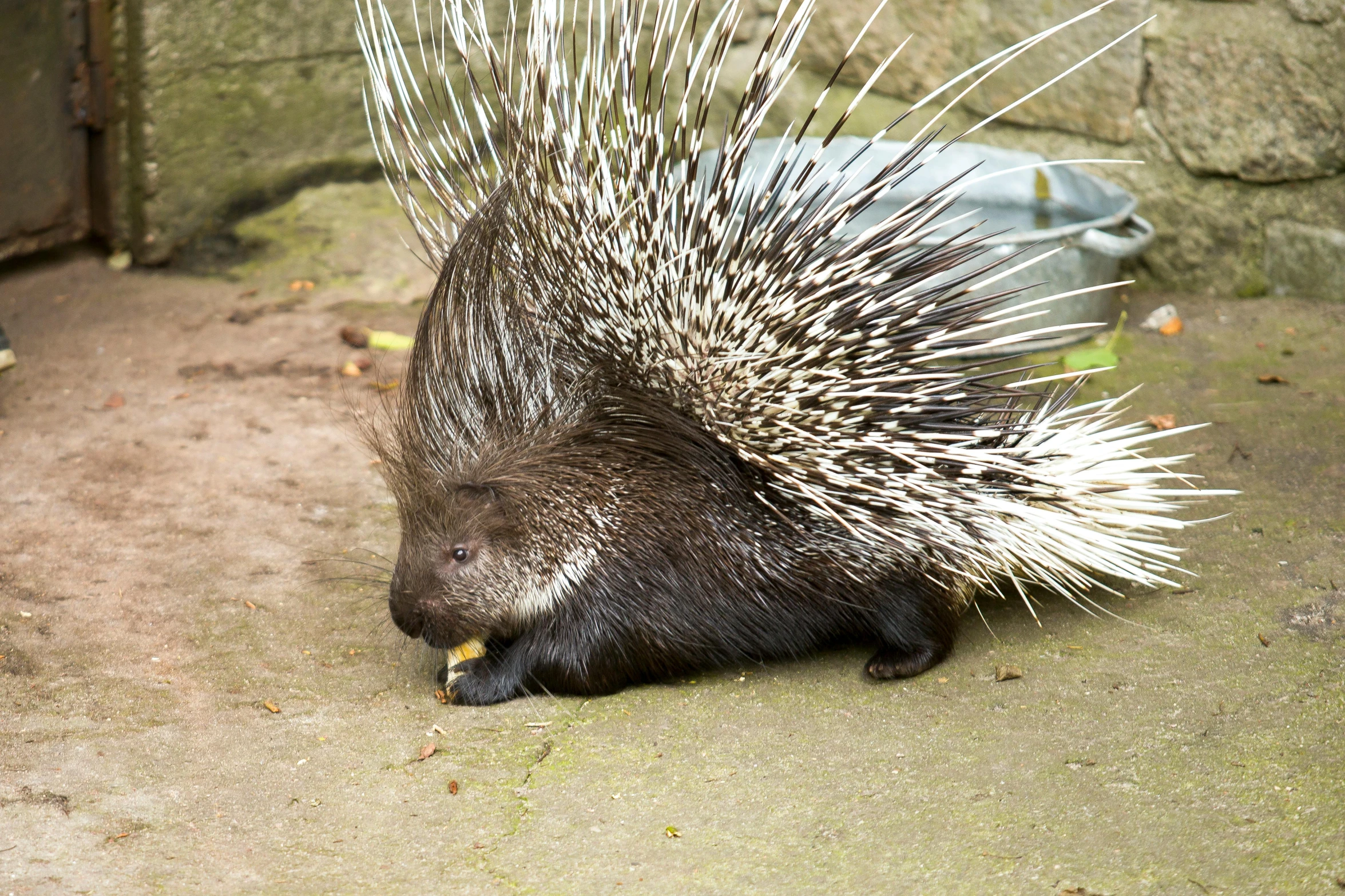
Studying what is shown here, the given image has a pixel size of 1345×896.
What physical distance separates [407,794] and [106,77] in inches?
136

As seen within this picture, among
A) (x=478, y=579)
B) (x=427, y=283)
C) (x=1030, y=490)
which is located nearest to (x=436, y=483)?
(x=478, y=579)

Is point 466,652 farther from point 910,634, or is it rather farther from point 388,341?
point 388,341

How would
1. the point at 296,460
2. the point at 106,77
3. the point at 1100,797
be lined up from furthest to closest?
1. the point at 106,77
2. the point at 296,460
3. the point at 1100,797

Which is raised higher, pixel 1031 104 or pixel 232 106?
pixel 1031 104

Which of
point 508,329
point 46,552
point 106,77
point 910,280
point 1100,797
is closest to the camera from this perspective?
point 1100,797

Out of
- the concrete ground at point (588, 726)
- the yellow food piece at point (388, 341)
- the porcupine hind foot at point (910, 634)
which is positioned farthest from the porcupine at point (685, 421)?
the yellow food piece at point (388, 341)

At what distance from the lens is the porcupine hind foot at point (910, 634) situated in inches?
104

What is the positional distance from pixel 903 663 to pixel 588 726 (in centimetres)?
66

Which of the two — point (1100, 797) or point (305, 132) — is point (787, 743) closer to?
point (1100, 797)

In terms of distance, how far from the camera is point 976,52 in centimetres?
474

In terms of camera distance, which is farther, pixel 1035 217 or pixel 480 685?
pixel 1035 217

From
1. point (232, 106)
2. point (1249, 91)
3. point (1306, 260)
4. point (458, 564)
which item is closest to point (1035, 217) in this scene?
point (1249, 91)

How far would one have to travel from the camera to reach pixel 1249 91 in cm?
430

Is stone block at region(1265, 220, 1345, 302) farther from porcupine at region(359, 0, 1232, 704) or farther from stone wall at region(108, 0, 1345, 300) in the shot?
porcupine at region(359, 0, 1232, 704)
